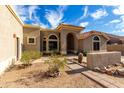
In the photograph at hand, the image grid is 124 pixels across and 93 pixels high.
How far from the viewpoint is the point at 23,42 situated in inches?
714

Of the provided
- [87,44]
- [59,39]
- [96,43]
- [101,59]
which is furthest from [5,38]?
[96,43]

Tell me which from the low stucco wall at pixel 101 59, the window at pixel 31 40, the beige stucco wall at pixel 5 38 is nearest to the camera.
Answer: the beige stucco wall at pixel 5 38

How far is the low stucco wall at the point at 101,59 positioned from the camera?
9508 millimetres

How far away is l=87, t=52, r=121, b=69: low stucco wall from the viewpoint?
951 centimetres

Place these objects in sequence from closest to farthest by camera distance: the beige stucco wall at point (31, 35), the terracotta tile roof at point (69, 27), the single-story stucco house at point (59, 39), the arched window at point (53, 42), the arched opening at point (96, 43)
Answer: the beige stucco wall at point (31, 35) < the single-story stucco house at point (59, 39) < the terracotta tile roof at point (69, 27) < the arched window at point (53, 42) < the arched opening at point (96, 43)

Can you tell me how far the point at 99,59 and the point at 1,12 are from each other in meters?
7.50

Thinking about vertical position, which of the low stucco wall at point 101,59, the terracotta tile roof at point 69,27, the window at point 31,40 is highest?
the terracotta tile roof at point 69,27

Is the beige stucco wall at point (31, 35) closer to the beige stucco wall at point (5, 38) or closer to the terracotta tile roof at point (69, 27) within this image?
the terracotta tile roof at point (69, 27)

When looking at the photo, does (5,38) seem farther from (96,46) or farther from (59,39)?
(96,46)

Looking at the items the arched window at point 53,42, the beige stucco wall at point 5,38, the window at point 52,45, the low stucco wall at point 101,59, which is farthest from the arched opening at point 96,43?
the beige stucco wall at point 5,38

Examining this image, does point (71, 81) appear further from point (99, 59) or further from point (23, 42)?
point (23, 42)

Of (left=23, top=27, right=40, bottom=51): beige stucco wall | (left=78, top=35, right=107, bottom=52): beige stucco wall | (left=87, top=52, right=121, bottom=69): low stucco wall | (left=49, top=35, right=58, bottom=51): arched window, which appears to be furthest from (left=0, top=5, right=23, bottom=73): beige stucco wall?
(left=78, top=35, right=107, bottom=52): beige stucco wall
